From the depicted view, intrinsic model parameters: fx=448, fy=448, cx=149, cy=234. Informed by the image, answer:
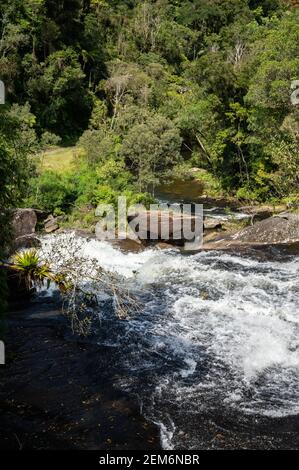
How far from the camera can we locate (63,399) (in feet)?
29.7

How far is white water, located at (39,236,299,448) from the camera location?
29.6 feet

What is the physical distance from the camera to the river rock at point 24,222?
2012 cm

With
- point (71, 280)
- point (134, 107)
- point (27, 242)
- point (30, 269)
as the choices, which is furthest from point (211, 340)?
point (134, 107)

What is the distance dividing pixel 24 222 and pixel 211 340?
1187cm

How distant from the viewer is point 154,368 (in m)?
10.3

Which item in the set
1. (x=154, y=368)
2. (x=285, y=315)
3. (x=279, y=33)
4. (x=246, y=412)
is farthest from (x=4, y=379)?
(x=279, y=33)

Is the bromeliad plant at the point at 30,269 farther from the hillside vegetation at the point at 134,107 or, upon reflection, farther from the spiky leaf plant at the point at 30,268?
the hillside vegetation at the point at 134,107

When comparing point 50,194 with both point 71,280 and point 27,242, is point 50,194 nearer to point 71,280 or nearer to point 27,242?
point 27,242

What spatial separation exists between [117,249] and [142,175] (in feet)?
24.9

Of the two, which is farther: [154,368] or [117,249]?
[117,249]

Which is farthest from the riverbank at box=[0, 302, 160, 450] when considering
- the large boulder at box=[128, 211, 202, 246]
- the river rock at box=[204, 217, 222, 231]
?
the river rock at box=[204, 217, 222, 231]

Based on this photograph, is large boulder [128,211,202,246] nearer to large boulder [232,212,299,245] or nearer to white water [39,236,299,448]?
large boulder [232,212,299,245]

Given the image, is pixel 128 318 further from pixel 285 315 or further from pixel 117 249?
pixel 117 249

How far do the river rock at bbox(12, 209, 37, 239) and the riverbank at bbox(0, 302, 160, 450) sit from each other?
28.5 feet
